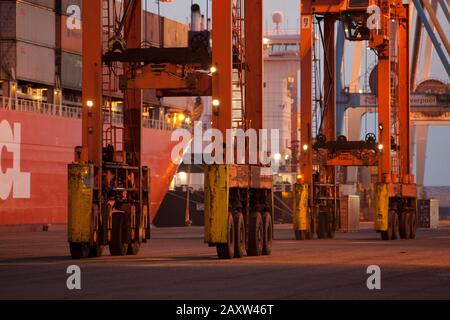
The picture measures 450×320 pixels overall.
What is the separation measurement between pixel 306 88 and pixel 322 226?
5.80 m

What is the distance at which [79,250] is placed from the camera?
27.1 metres

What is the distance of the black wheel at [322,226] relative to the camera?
151 feet

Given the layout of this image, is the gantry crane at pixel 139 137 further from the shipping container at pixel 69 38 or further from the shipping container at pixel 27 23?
the shipping container at pixel 69 38

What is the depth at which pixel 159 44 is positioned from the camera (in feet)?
224

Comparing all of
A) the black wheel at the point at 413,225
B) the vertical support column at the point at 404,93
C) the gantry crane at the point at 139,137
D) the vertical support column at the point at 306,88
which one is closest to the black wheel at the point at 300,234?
the vertical support column at the point at 306,88

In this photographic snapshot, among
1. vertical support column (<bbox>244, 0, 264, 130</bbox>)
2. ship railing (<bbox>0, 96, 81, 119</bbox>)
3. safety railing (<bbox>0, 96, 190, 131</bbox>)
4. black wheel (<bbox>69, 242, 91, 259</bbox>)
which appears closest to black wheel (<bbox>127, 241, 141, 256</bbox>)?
black wheel (<bbox>69, 242, 91, 259</bbox>)

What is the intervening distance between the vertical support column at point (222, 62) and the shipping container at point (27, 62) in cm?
2718

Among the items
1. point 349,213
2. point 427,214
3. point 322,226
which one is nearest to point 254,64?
point 322,226

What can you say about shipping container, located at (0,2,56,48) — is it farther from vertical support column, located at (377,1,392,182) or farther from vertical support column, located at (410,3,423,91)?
vertical support column, located at (410,3,423,91)

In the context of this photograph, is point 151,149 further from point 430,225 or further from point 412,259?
point 412,259

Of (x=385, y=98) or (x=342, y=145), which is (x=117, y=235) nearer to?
(x=342, y=145)

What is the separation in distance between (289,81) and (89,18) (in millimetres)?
93303

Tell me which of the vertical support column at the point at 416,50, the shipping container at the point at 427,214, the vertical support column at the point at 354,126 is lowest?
the shipping container at the point at 427,214
